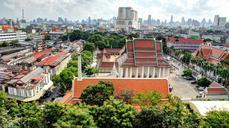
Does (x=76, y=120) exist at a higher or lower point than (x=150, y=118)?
higher

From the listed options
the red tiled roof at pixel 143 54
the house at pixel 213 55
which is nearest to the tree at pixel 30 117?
the red tiled roof at pixel 143 54

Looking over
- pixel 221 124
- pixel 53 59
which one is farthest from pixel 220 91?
pixel 53 59

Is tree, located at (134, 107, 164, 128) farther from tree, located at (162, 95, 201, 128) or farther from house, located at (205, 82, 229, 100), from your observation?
house, located at (205, 82, 229, 100)

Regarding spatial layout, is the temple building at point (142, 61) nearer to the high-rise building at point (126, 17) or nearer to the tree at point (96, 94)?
the tree at point (96, 94)

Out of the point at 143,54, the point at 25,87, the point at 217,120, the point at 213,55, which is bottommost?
the point at 25,87

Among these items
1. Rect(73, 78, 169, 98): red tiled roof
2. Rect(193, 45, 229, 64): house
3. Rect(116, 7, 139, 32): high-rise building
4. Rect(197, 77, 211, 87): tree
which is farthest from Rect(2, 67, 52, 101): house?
Rect(116, 7, 139, 32): high-rise building

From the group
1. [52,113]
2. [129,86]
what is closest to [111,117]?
[52,113]

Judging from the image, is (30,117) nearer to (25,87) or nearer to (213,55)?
(25,87)

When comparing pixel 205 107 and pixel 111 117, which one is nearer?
pixel 111 117
